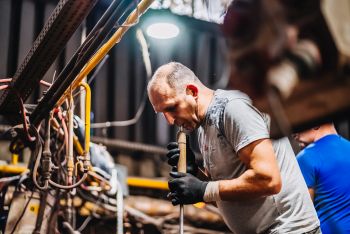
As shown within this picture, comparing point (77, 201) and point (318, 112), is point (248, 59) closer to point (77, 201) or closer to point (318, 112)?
point (318, 112)

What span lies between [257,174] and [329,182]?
1.40 m

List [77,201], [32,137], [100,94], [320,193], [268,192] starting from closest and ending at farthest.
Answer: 1. [268,192]
2. [320,193]
3. [32,137]
4. [77,201]
5. [100,94]

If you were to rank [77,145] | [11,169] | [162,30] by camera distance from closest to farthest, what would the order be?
[77,145]
[11,169]
[162,30]

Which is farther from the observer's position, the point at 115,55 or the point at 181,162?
the point at 115,55

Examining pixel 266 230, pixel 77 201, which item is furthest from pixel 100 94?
pixel 266 230

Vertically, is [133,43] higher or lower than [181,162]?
higher

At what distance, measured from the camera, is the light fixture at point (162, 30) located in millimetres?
7762

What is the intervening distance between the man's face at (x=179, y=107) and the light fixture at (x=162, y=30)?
4192 mm

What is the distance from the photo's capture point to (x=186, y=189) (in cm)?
332

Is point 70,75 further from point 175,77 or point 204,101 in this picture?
point 204,101

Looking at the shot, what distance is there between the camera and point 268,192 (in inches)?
124

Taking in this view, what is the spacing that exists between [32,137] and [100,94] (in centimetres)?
334

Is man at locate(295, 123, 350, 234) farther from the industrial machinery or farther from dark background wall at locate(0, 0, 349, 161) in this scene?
dark background wall at locate(0, 0, 349, 161)

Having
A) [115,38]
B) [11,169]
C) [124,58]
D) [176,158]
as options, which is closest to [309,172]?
[176,158]
